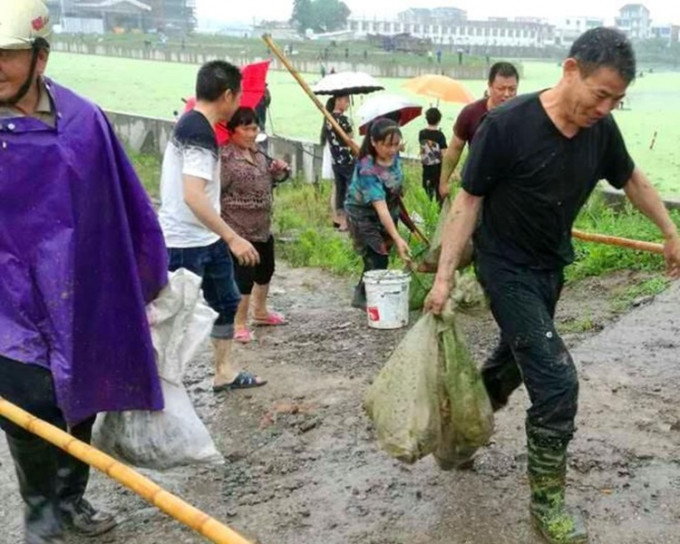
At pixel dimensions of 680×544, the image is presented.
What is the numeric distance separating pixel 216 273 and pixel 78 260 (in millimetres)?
1720

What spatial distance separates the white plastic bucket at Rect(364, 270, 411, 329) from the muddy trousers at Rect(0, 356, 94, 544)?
9.68 ft

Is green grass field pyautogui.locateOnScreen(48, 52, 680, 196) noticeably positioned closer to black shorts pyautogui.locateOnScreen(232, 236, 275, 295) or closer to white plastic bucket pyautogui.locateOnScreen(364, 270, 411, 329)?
white plastic bucket pyautogui.locateOnScreen(364, 270, 411, 329)

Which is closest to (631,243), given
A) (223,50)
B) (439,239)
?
(439,239)

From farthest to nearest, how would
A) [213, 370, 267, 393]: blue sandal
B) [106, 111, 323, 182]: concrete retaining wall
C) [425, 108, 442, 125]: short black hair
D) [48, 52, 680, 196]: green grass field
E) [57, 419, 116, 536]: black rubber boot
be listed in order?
[48, 52, 680, 196]: green grass field
[106, 111, 323, 182]: concrete retaining wall
[425, 108, 442, 125]: short black hair
[213, 370, 267, 393]: blue sandal
[57, 419, 116, 536]: black rubber boot

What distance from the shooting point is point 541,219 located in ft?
9.45

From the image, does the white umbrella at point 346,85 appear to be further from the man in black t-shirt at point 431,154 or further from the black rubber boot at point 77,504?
the black rubber boot at point 77,504

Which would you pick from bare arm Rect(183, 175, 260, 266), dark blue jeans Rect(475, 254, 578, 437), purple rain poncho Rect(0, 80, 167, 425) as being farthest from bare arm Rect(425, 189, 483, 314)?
bare arm Rect(183, 175, 260, 266)

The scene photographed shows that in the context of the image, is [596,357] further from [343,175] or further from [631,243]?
[343,175]

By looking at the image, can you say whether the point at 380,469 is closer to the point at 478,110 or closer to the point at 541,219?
the point at 541,219

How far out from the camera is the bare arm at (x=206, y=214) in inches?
153

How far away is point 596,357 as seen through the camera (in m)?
4.75

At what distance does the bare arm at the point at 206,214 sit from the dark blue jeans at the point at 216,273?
0.30m

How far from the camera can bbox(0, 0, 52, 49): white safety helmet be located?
2344 mm

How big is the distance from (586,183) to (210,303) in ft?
7.00
